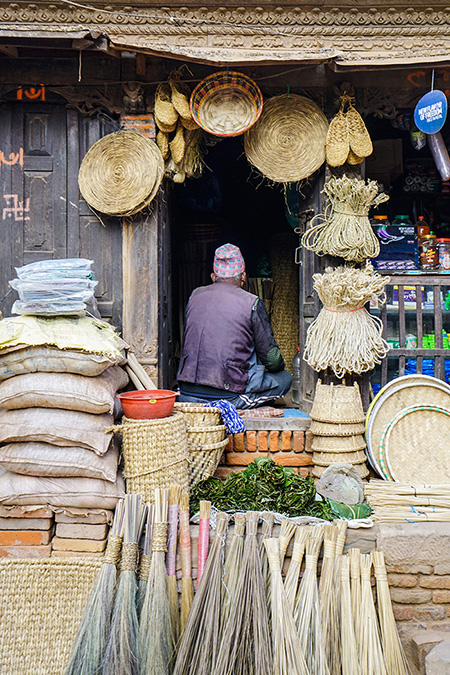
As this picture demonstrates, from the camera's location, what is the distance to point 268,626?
2803 mm

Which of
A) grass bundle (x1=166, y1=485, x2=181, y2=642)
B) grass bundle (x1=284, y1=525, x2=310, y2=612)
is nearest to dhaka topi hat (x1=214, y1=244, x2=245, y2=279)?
grass bundle (x1=166, y1=485, x2=181, y2=642)

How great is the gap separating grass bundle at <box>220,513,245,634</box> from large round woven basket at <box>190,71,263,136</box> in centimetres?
274

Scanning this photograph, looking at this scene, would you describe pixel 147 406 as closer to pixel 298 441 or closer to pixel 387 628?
pixel 298 441

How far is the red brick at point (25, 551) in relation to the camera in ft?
10.6

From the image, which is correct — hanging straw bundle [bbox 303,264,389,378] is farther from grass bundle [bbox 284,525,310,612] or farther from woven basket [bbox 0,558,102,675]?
woven basket [bbox 0,558,102,675]

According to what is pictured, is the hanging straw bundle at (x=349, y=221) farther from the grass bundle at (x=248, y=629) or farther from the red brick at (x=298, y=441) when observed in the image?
the grass bundle at (x=248, y=629)

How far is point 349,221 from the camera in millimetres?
4211

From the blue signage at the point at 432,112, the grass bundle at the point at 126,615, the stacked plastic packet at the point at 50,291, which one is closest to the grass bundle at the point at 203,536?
the grass bundle at the point at 126,615

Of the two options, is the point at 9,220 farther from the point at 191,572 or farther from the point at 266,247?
the point at 266,247

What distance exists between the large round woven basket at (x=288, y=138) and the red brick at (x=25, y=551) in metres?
2.98

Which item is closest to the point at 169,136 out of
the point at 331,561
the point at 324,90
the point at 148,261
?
the point at 148,261

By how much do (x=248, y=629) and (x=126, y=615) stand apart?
60cm

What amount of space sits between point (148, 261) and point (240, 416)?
1370 millimetres

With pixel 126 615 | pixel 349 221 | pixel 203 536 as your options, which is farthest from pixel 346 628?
pixel 349 221
